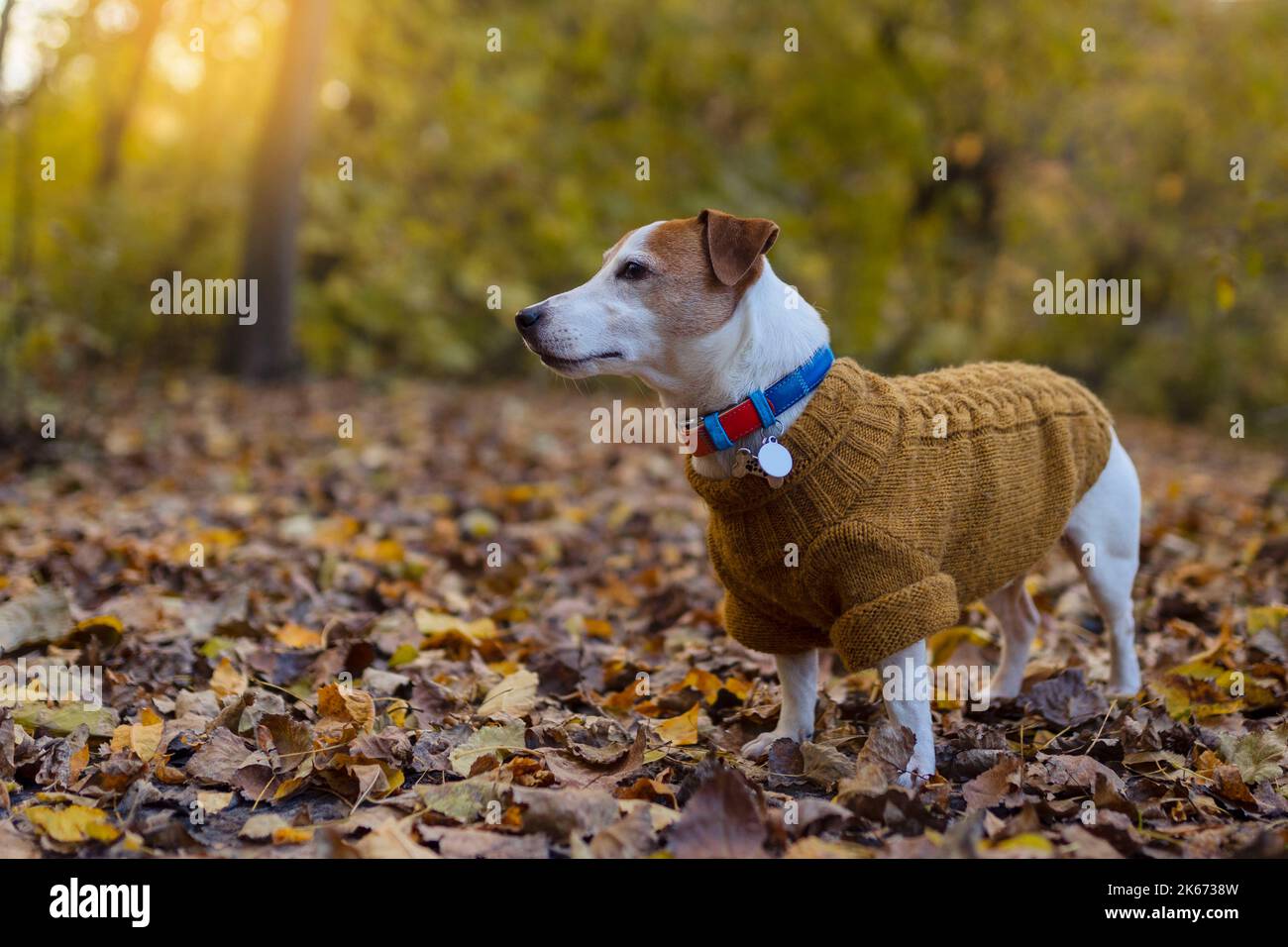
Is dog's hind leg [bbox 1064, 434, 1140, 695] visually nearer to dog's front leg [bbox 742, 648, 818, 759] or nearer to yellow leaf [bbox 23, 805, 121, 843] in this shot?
dog's front leg [bbox 742, 648, 818, 759]

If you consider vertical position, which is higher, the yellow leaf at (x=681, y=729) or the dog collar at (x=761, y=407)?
the dog collar at (x=761, y=407)

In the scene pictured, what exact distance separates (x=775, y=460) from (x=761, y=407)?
17cm

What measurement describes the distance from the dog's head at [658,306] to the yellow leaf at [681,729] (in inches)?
39.4

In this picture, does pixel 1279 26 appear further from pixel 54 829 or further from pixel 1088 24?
pixel 54 829

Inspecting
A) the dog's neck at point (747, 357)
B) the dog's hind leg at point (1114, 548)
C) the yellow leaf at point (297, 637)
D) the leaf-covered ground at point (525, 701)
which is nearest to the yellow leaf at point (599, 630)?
the leaf-covered ground at point (525, 701)

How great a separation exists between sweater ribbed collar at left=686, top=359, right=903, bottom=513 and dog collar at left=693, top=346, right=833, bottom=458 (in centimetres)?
4

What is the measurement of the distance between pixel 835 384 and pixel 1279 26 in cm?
1234

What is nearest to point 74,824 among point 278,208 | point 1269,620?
point 1269,620

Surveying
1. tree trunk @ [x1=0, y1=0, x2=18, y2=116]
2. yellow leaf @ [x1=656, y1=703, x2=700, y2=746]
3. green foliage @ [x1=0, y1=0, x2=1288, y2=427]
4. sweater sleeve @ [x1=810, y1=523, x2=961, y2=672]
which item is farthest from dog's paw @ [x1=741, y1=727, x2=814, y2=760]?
green foliage @ [x1=0, y1=0, x2=1288, y2=427]

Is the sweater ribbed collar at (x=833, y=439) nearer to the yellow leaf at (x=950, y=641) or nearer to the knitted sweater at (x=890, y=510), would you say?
the knitted sweater at (x=890, y=510)

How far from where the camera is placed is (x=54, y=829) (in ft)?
8.27

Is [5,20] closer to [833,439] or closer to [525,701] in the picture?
[525,701]

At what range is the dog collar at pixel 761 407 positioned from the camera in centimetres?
302
